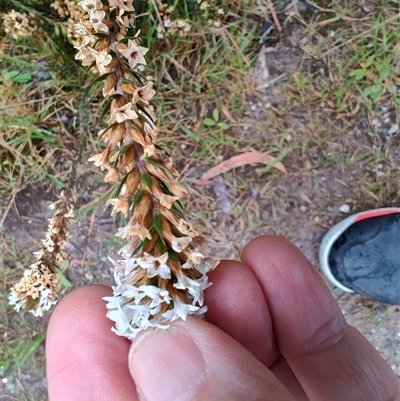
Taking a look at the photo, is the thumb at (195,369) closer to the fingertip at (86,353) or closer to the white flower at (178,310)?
the white flower at (178,310)

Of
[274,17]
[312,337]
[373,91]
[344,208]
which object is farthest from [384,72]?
[312,337]

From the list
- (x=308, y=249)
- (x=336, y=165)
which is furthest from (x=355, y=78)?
(x=308, y=249)

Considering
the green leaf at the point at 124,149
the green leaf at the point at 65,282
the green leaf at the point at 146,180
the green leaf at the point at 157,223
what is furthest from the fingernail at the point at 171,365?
the green leaf at the point at 65,282

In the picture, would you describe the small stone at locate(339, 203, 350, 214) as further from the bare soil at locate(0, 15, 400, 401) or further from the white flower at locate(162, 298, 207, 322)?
the white flower at locate(162, 298, 207, 322)

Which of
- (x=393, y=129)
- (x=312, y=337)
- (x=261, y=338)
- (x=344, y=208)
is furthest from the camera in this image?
(x=344, y=208)

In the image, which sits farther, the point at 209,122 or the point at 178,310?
the point at 209,122

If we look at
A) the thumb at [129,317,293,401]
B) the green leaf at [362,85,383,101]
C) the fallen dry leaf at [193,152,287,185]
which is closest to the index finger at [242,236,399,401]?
the thumb at [129,317,293,401]

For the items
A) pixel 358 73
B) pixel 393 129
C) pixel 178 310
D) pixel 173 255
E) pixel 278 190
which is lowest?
pixel 278 190

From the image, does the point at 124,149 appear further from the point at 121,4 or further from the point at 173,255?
the point at 121,4
